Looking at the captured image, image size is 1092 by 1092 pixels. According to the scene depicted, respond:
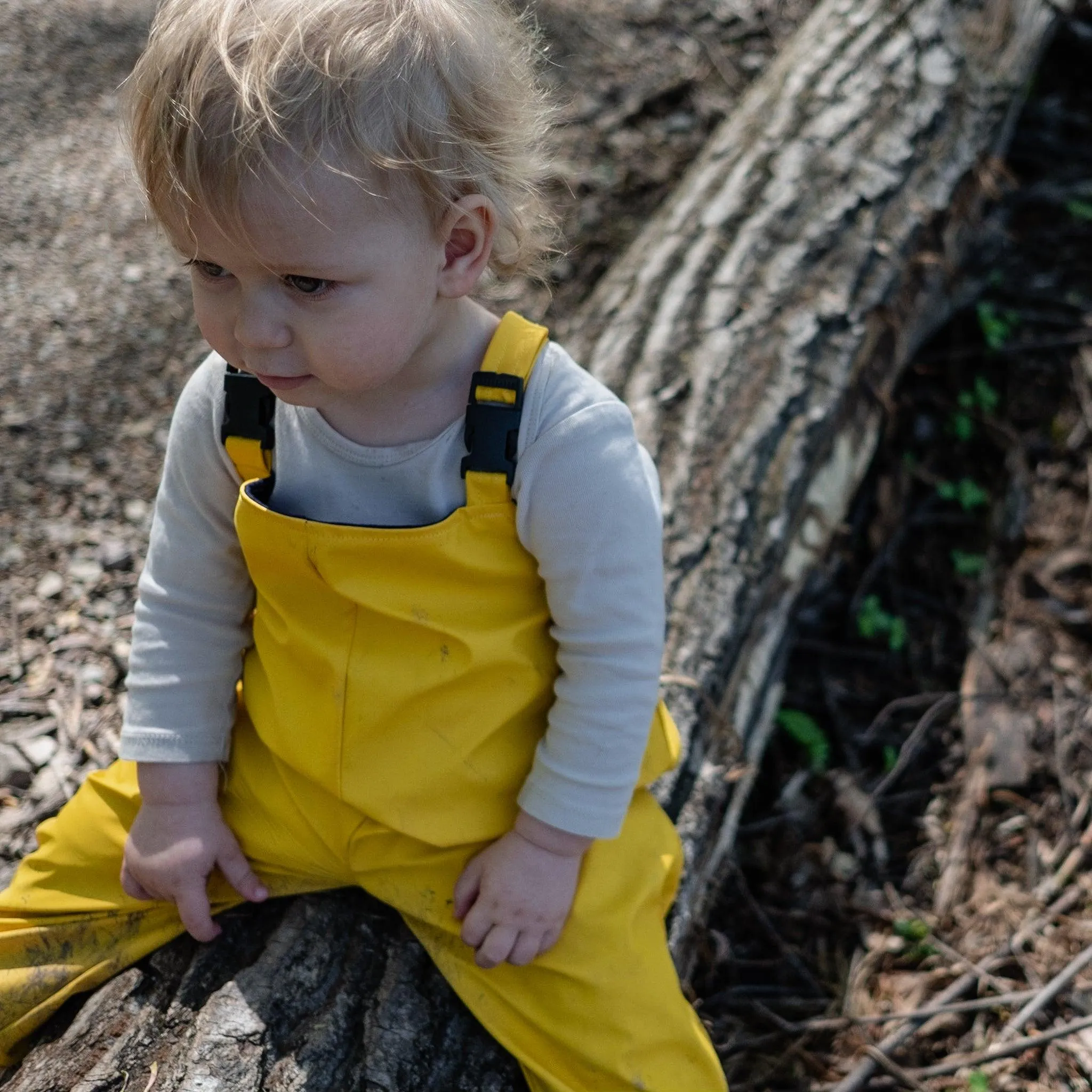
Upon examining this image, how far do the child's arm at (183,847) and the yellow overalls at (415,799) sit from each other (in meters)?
0.04

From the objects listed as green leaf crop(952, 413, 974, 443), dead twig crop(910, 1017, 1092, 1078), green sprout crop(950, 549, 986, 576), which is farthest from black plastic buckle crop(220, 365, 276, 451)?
green leaf crop(952, 413, 974, 443)

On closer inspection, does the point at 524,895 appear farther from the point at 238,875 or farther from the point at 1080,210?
the point at 1080,210

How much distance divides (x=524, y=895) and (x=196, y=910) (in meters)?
0.50

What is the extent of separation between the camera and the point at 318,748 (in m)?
1.57

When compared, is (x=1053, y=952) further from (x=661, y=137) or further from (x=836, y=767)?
(x=661, y=137)

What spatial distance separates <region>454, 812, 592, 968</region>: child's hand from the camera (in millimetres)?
1520

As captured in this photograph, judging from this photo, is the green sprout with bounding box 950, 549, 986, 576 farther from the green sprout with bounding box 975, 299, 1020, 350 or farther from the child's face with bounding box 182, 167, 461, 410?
the child's face with bounding box 182, 167, 461, 410

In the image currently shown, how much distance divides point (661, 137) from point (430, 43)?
2.60 metres

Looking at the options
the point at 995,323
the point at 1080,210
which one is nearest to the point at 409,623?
the point at 995,323

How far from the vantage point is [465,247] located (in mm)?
1351

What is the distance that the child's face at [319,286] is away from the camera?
1.18 meters

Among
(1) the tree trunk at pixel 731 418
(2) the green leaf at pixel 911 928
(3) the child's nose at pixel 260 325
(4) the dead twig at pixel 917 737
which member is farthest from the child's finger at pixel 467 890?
(4) the dead twig at pixel 917 737

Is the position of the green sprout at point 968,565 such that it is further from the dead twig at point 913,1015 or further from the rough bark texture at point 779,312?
the dead twig at point 913,1015

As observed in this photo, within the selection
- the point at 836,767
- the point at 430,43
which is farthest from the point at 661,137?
the point at 430,43
